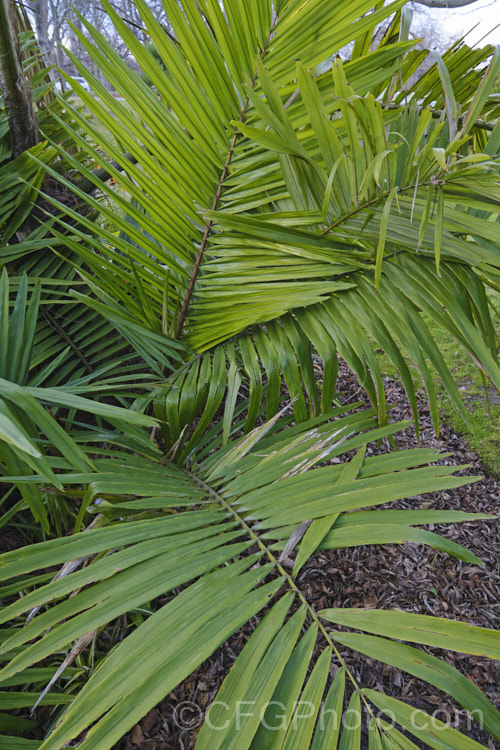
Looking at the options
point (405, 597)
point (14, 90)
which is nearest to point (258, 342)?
point (14, 90)

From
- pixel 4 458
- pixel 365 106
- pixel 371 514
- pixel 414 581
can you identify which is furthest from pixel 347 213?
pixel 414 581

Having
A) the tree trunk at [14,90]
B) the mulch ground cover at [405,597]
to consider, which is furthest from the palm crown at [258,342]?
the mulch ground cover at [405,597]

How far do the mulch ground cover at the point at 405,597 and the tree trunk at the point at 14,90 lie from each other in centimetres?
100

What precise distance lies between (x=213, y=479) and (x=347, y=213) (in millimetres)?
512

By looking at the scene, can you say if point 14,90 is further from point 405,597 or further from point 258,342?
point 405,597

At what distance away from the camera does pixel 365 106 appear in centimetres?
60

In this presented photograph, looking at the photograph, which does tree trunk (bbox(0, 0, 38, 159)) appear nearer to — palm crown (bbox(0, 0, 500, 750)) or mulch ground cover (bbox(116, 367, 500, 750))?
palm crown (bbox(0, 0, 500, 750))

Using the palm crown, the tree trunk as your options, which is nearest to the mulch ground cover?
the palm crown

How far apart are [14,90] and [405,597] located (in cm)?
174

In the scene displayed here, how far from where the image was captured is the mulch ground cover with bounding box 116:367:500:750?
1049 millimetres

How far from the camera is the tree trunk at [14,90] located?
0.90 meters

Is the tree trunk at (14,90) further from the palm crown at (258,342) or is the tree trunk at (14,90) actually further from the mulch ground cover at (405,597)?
the mulch ground cover at (405,597)

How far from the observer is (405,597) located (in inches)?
55.0

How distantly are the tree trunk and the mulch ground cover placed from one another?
1.00m
